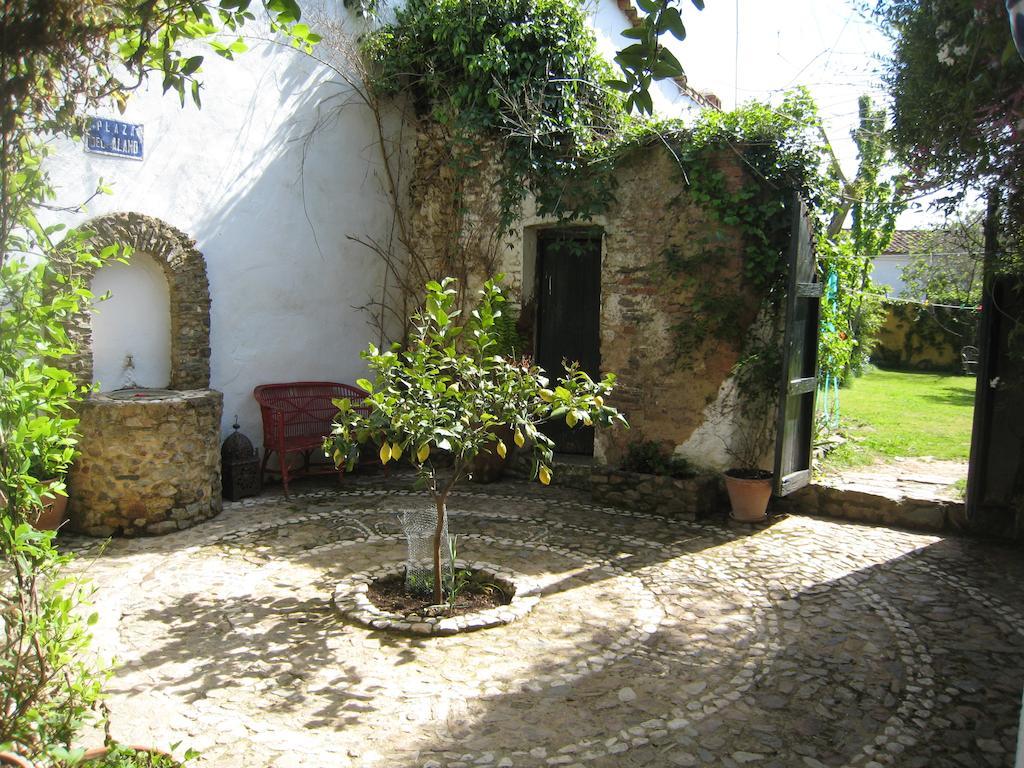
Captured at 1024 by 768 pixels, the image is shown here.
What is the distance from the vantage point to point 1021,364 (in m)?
5.57

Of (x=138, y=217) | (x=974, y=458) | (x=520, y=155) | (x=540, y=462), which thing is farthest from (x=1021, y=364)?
(x=138, y=217)

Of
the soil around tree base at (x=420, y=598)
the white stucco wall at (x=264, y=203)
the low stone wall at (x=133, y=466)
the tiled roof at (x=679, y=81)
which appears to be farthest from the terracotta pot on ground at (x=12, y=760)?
the tiled roof at (x=679, y=81)

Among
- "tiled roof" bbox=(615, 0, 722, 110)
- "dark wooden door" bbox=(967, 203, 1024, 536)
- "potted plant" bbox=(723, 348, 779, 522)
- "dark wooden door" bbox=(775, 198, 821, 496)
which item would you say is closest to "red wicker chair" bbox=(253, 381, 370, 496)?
"potted plant" bbox=(723, 348, 779, 522)

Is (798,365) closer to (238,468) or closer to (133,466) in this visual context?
(238,468)

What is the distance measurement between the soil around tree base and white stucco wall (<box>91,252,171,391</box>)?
9.82 ft

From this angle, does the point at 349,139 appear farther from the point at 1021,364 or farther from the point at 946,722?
the point at 946,722

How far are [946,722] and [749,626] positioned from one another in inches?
44.3

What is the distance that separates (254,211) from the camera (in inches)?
286

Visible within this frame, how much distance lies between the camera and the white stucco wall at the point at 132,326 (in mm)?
6312

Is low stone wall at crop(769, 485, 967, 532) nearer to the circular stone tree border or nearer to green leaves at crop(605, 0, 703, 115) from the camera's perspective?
the circular stone tree border

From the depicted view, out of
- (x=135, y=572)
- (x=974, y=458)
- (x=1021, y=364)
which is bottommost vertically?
(x=135, y=572)

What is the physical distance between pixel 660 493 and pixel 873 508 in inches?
65.9

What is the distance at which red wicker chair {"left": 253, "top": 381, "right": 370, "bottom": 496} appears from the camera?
23.2 feet

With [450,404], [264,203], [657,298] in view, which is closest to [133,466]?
[264,203]
